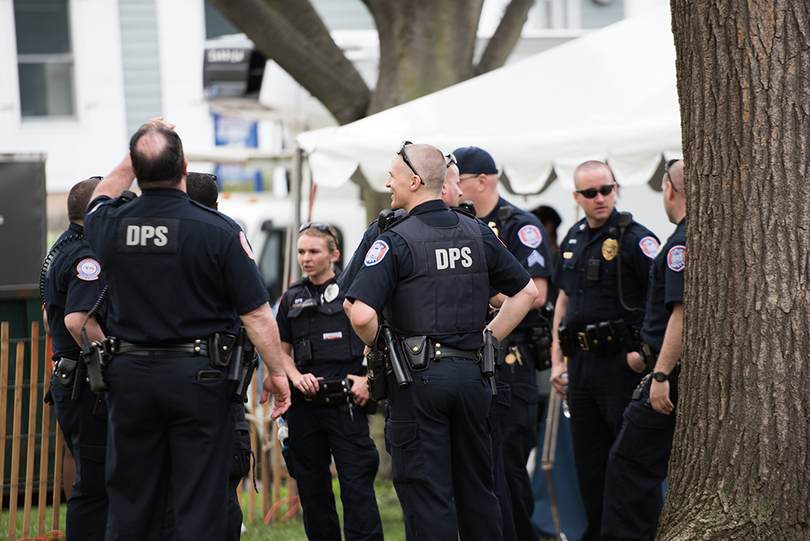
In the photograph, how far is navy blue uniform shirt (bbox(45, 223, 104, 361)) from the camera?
383 cm

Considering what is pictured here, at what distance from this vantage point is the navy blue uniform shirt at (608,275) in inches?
181

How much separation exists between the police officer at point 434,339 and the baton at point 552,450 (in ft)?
5.83

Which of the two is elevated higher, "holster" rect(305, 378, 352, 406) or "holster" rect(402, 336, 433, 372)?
"holster" rect(402, 336, 433, 372)

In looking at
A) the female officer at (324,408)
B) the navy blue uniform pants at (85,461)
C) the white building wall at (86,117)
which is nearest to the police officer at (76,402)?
the navy blue uniform pants at (85,461)

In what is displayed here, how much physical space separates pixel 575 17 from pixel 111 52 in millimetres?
8068

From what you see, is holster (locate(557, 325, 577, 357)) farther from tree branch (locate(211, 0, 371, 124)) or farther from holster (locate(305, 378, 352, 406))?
tree branch (locate(211, 0, 371, 124))

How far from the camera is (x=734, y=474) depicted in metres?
3.03

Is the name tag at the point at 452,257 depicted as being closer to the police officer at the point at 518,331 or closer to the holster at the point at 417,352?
the holster at the point at 417,352

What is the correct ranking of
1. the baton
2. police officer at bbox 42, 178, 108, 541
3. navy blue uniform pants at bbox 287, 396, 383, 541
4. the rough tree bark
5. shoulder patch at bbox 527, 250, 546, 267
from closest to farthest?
the rough tree bark, police officer at bbox 42, 178, 108, 541, navy blue uniform pants at bbox 287, 396, 383, 541, shoulder patch at bbox 527, 250, 546, 267, the baton

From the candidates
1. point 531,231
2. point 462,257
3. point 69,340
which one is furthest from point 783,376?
point 69,340

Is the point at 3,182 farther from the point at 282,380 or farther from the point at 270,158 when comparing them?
the point at 282,380

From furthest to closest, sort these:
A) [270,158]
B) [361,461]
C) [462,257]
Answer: [270,158]
[361,461]
[462,257]

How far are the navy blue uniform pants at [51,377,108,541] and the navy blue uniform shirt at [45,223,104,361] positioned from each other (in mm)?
237

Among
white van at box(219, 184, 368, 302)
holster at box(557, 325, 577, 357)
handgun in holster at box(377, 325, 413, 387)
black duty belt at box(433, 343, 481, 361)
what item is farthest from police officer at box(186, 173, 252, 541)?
white van at box(219, 184, 368, 302)
